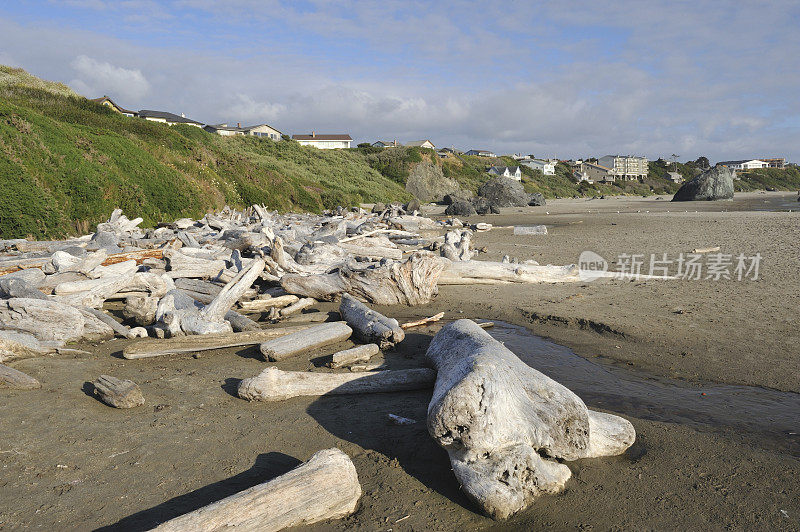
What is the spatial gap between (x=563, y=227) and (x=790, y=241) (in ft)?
31.0

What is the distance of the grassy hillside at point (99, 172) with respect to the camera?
539 inches

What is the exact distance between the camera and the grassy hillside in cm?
1368

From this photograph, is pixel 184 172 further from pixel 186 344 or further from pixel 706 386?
pixel 706 386

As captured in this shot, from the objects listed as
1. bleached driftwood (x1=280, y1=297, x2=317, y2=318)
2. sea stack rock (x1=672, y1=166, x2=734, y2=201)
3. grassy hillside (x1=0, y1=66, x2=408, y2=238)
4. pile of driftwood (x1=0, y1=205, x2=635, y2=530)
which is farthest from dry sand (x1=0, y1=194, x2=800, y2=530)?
sea stack rock (x1=672, y1=166, x2=734, y2=201)

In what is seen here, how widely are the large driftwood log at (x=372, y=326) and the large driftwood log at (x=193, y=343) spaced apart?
3.23 feet

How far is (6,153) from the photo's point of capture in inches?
550

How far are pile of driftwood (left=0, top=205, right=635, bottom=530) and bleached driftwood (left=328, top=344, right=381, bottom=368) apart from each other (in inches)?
0.6

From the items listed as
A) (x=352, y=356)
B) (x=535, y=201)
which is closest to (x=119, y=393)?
(x=352, y=356)

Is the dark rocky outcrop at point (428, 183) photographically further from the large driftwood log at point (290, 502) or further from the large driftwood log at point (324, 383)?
the large driftwood log at point (290, 502)

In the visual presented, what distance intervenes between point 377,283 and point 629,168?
138m

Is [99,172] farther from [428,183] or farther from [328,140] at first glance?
[328,140]

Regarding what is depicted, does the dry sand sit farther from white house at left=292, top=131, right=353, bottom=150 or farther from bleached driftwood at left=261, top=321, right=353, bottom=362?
white house at left=292, top=131, right=353, bottom=150

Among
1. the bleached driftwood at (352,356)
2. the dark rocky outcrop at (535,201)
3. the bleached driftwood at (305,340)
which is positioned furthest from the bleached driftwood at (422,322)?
the dark rocky outcrop at (535,201)

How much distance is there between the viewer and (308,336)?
6.26 m
